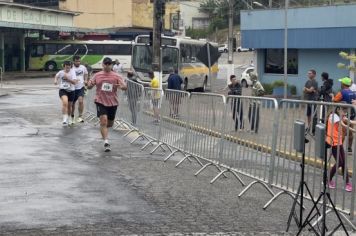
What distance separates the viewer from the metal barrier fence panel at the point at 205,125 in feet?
33.8

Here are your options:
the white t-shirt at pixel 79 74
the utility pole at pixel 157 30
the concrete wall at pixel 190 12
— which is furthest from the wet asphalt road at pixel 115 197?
the concrete wall at pixel 190 12

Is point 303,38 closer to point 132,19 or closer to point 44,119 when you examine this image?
point 44,119

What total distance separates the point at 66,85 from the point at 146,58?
16.1m

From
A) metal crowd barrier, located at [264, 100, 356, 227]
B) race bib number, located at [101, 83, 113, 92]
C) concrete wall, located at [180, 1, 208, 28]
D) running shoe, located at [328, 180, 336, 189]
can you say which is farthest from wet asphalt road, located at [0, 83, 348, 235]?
concrete wall, located at [180, 1, 208, 28]

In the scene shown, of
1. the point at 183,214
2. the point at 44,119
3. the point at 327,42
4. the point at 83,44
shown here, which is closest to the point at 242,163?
Answer: the point at 183,214

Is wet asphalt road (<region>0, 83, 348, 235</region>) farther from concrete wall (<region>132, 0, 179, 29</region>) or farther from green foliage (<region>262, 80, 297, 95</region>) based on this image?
concrete wall (<region>132, 0, 179, 29</region>)

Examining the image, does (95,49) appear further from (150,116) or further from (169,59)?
(150,116)

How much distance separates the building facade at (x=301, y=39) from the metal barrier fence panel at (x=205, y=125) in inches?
732

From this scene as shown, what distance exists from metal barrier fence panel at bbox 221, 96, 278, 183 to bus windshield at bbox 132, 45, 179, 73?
78.0 ft

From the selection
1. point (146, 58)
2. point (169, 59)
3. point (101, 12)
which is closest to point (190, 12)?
point (101, 12)

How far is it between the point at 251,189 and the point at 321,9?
22287 mm

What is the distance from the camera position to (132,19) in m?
79.8

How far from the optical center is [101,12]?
80.1 metres

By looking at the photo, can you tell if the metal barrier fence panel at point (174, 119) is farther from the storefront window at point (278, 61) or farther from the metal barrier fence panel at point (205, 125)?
the storefront window at point (278, 61)
